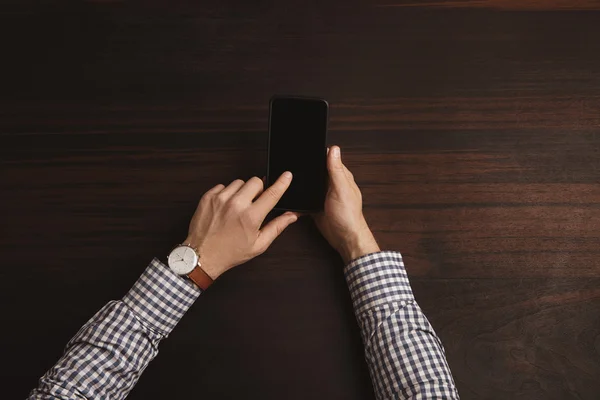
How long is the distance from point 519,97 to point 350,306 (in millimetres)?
435

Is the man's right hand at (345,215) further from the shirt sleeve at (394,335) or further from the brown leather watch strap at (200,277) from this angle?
the brown leather watch strap at (200,277)

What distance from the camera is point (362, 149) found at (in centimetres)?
87

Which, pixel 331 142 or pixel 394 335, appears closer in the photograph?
pixel 394 335

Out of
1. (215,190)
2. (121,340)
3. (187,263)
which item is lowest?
(121,340)

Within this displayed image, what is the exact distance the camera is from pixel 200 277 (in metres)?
0.80

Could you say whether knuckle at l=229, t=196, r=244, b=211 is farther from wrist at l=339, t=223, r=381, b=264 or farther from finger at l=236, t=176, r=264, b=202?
wrist at l=339, t=223, r=381, b=264

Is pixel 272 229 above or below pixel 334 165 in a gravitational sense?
below

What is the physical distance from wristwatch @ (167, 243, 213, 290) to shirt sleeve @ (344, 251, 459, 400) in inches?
8.7

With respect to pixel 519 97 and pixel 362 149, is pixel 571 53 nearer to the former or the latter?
pixel 519 97

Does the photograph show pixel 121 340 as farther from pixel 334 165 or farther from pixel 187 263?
pixel 334 165

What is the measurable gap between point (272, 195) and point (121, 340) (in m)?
0.30

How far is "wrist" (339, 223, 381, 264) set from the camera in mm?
818

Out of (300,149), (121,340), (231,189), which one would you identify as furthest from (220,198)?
(121,340)

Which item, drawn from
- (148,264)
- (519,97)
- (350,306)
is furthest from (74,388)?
(519,97)
